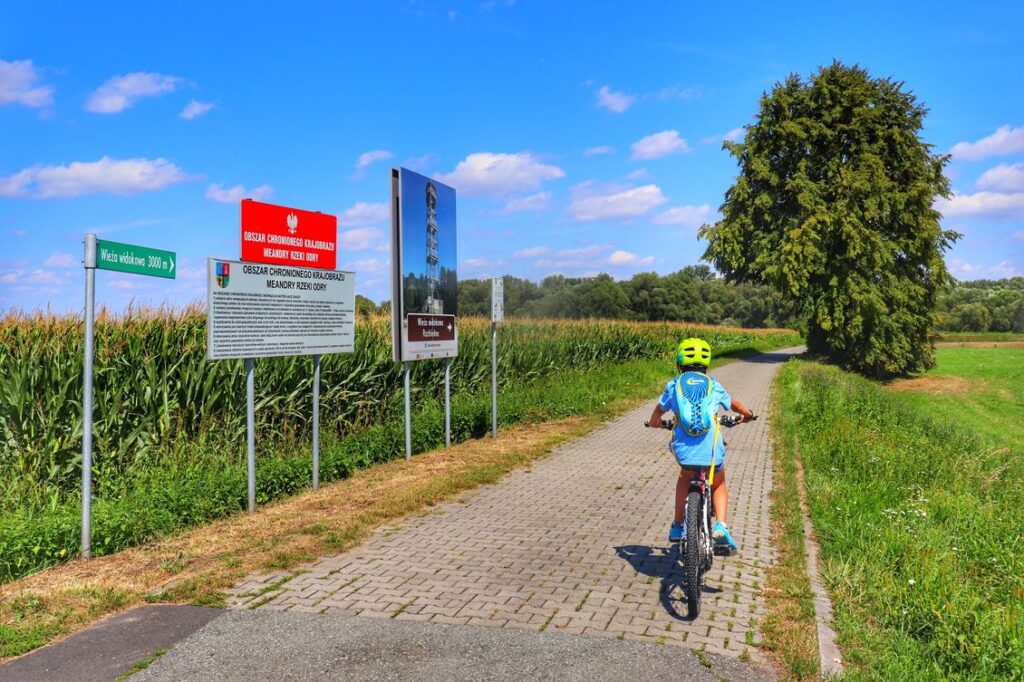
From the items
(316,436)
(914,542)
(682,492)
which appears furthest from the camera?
(316,436)

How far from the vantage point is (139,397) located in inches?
354

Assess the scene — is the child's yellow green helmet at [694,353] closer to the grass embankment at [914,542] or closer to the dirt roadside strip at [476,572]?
the dirt roadside strip at [476,572]

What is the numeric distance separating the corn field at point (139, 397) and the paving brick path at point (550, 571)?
11.3 feet

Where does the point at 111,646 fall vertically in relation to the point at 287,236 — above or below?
below

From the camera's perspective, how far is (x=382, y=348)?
12.8 metres

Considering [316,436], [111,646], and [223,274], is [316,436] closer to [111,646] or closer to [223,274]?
[223,274]

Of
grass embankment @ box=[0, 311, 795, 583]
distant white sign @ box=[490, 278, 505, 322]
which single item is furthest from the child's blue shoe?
distant white sign @ box=[490, 278, 505, 322]

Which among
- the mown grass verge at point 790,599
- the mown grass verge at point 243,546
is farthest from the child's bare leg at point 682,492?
the mown grass verge at point 243,546

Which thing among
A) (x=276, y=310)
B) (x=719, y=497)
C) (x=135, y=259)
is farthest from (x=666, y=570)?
(x=135, y=259)

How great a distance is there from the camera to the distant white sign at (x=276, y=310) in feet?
24.2

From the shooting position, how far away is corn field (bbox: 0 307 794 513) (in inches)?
330

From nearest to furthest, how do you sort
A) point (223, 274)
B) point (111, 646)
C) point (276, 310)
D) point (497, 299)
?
point (111, 646), point (223, 274), point (276, 310), point (497, 299)

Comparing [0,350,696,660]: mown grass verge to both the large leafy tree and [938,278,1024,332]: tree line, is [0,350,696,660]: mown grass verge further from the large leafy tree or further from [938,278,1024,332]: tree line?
[938,278,1024,332]: tree line

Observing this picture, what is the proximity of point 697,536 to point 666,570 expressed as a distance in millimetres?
1075
